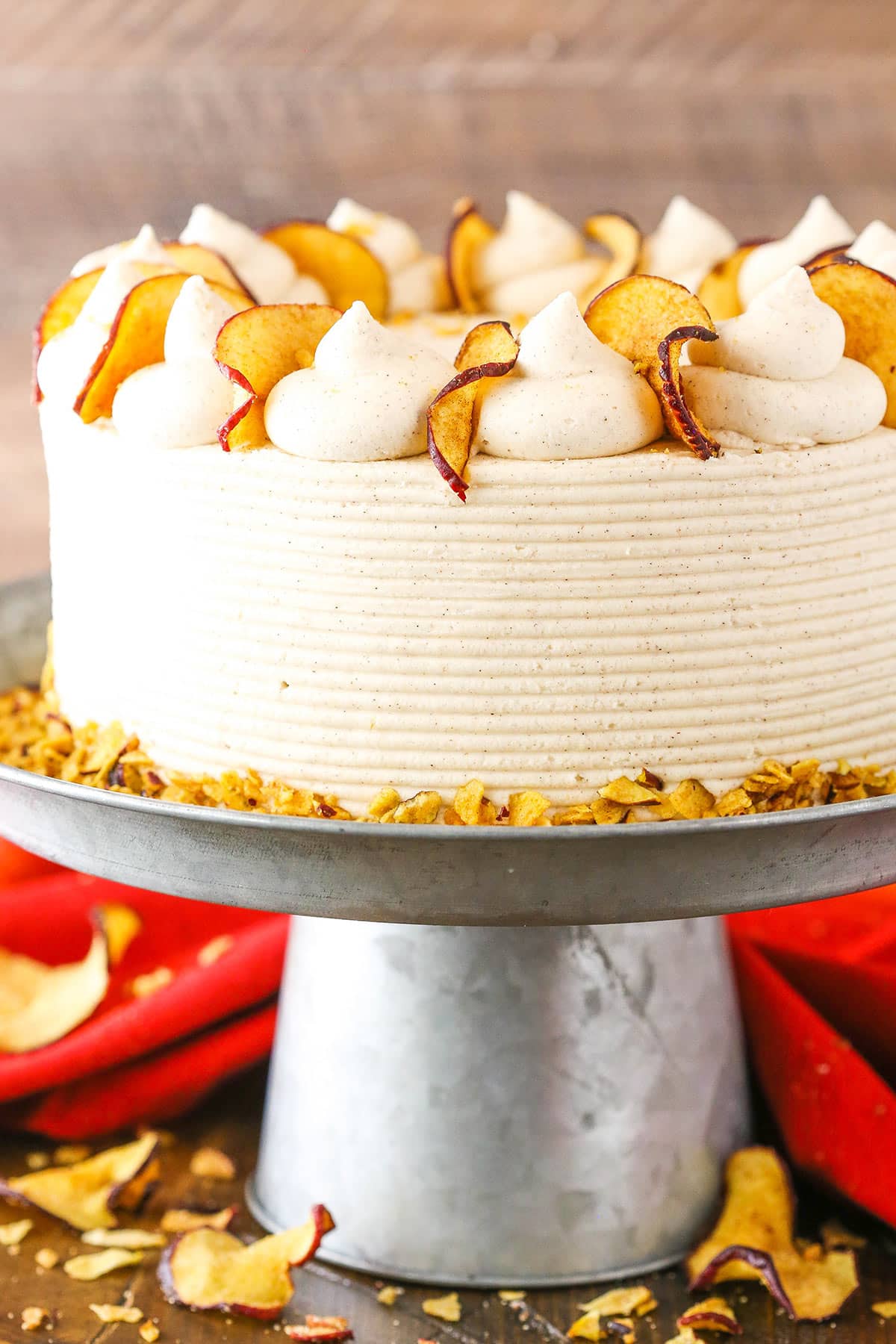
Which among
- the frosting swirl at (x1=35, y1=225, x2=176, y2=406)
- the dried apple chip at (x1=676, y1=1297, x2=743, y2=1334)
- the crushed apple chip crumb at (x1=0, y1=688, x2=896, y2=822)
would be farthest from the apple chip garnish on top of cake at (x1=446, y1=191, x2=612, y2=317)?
the dried apple chip at (x1=676, y1=1297, x2=743, y2=1334)

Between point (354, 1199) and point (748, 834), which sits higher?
point (748, 834)

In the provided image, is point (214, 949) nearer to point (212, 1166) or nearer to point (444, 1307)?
point (212, 1166)

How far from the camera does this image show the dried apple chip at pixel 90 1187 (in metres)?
1.74

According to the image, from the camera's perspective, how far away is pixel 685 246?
1.95 meters

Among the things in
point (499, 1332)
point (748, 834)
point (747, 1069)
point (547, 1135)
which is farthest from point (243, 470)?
point (747, 1069)

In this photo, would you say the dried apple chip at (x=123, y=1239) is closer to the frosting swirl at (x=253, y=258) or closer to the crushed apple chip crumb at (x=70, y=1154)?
the crushed apple chip crumb at (x=70, y=1154)

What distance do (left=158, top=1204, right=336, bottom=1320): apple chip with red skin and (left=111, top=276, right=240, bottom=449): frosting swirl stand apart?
73 cm

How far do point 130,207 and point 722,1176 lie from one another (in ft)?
7.10

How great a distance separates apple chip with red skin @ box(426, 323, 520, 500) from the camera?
4.29 ft

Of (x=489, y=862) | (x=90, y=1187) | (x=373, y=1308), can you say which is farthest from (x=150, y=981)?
(x=489, y=862)

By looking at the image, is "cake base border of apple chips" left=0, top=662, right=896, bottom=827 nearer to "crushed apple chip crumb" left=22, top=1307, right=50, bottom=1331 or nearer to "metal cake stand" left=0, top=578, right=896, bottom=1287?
"metal cake stand" left=0, top=578, right=896, bottom=1287

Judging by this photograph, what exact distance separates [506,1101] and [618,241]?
3.19 ft

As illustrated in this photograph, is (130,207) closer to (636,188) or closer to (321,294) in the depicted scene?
(636,188)

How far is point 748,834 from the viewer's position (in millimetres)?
1289
